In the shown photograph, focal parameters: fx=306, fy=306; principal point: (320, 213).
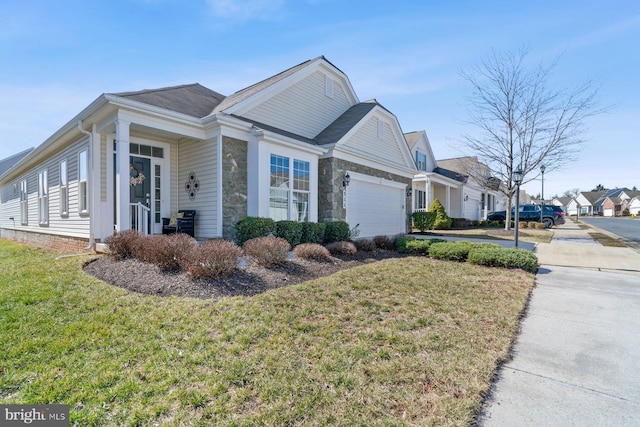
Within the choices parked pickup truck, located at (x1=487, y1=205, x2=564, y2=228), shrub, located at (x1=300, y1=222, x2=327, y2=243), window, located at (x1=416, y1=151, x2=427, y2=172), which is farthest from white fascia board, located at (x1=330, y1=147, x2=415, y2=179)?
parked pickup truck, located at (x1=487, y1=205, x2=564, y2=228)

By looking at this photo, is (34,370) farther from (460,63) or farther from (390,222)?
(460,63)

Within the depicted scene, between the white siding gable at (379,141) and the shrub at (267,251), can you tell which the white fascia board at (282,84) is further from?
the shrub at (267,251)

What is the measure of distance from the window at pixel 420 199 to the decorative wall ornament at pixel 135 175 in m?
17.2

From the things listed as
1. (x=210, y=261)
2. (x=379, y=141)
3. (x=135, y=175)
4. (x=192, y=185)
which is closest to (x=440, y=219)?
(x=379, y=141)

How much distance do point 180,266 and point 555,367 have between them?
557 centimetres

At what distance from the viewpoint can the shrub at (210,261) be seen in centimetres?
508

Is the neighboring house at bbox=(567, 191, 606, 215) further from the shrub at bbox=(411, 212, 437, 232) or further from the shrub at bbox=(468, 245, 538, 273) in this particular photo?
the shrub at bbox=(468, 245, 538, 273)

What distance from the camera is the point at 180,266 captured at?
18.4 ft

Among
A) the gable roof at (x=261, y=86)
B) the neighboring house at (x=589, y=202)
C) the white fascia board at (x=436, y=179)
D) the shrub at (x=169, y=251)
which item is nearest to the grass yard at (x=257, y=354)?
the shrub at (x=169, y=251)

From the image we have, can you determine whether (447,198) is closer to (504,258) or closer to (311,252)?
(504,258)

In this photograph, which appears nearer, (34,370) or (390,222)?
(34,370)

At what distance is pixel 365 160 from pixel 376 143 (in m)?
1.68

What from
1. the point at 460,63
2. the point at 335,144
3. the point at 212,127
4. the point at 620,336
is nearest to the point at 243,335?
the point at 620,336

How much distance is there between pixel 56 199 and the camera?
10.7m
